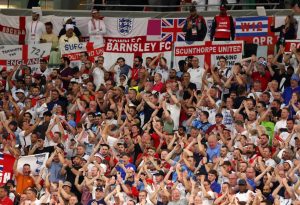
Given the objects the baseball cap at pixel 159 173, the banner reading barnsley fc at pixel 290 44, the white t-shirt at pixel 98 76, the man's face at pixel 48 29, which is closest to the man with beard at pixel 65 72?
the white t-shirt at pixel 98 76

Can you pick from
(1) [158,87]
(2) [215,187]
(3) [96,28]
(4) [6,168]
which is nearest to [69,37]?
(3) [96,28]

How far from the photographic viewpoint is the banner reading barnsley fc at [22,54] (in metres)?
37.8

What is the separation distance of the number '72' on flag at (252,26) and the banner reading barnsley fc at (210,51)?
3.92 feet

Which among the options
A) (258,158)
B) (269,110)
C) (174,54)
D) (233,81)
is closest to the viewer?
(258,158)

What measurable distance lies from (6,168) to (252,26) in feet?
25.7

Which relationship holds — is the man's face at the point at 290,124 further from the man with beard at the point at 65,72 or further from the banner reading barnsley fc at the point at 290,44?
the man with beard at the point at 65,72

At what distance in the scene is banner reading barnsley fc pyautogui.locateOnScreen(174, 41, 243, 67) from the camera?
35.7 meters

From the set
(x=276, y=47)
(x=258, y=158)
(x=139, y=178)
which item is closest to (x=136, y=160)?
(x=139, y=178)

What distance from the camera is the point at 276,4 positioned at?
37.4 metres

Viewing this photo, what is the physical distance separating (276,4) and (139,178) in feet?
28.1

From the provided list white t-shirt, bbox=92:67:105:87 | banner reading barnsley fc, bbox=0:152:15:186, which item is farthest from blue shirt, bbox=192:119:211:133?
banner reading barnsley fc, bbox=0:152:15:186

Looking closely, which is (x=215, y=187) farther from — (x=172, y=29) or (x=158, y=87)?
(x=172, y=29)

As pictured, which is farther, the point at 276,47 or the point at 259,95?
the point at 276,47

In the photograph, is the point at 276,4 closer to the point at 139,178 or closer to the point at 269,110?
the point at 269,110
